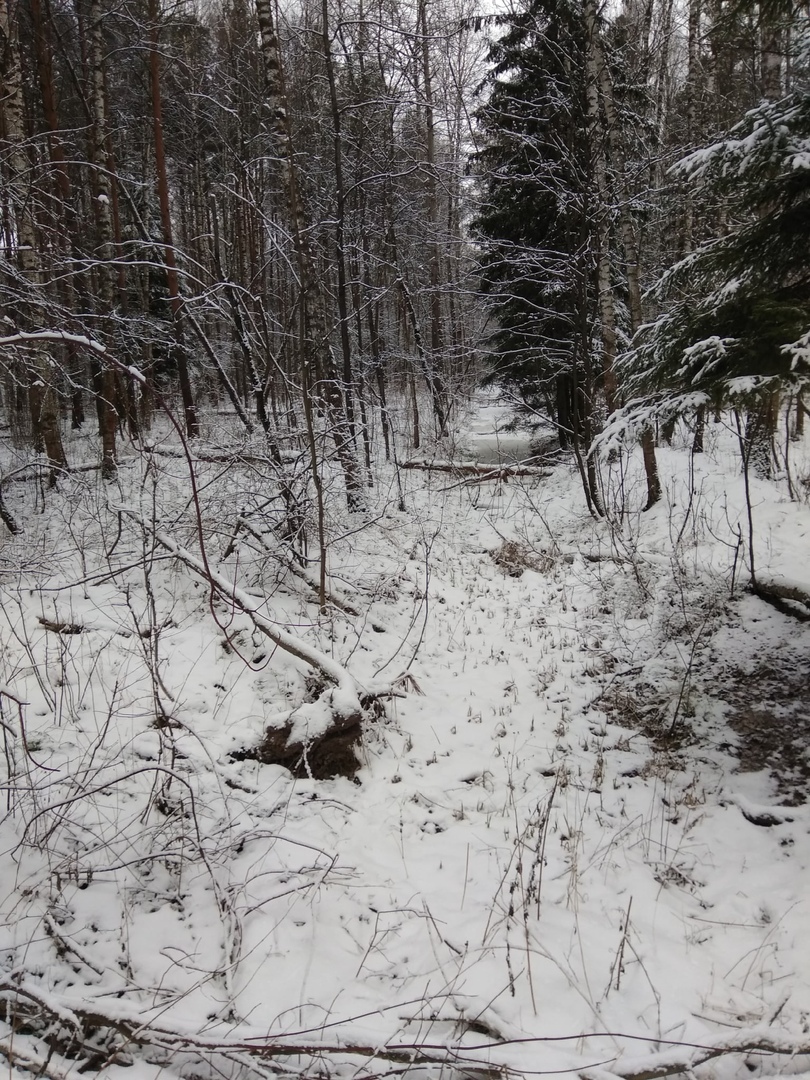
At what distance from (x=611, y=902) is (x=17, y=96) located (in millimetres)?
10552

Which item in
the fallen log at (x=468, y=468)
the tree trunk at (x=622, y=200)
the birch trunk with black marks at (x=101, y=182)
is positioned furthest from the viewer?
the fallen log at (x=468, y=468)

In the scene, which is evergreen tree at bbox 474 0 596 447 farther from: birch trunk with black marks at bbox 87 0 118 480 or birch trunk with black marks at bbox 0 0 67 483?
birch trunk with black marks at bbox 87 0 118 480

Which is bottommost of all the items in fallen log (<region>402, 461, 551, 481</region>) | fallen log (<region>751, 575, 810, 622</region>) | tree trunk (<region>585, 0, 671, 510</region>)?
fallen log (<region>751, 575, 810, 622</region>)

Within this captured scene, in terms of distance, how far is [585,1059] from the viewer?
228cm

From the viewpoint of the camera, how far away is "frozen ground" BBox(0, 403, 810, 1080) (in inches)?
93.0

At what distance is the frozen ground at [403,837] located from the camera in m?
2.36

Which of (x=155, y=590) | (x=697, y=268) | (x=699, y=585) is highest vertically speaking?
(x=697, y=268)

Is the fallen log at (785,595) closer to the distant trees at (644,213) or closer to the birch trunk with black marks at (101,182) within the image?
the distant trees at (644,213)

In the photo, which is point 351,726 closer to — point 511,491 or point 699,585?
point 699,585

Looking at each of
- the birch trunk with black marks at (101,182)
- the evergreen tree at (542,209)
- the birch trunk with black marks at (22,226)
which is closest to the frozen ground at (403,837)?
the birch trunk with black marks at (22,226)

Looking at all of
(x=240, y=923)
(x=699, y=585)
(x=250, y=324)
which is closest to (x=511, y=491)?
(x=699, y=585)

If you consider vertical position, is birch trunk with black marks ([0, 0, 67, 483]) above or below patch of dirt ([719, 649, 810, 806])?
above

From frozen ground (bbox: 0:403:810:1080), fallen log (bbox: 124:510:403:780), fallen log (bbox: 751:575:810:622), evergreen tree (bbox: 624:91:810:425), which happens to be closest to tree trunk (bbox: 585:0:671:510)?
fallen log (bbox: 751:575:810:622)

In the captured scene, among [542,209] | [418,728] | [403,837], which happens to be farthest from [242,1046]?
[542,209]
